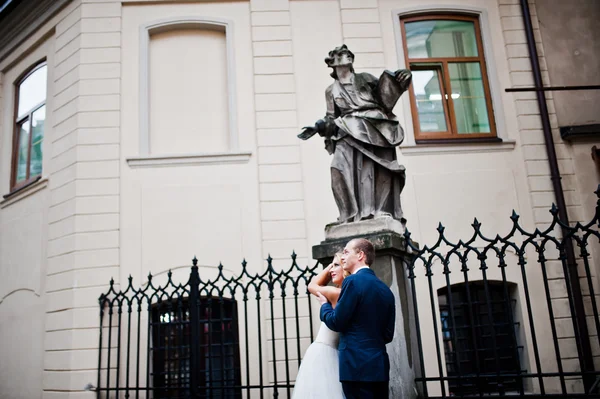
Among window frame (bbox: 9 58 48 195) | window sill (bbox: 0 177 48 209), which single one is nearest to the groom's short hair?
window sill (bbox: 0 177 48 209)

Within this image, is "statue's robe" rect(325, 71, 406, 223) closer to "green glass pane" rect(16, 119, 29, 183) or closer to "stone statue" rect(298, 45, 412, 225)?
"stone statue" rect(298, 45, 412, 225)

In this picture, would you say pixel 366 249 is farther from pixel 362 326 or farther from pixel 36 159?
pixel 36 159

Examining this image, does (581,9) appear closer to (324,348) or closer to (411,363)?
(411,363)

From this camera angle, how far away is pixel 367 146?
5.09 m

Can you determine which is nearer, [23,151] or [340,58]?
[340,58]

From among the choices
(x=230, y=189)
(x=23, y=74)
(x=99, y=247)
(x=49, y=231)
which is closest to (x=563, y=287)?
(x=230, y=189)

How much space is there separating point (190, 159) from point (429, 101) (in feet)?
13.0

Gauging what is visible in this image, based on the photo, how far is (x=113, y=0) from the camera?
948cm

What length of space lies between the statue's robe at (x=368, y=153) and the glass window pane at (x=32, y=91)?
7372mm

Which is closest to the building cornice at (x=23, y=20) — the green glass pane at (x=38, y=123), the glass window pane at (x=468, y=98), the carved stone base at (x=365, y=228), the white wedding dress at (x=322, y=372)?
the green glass pane at (x=38, y=123)

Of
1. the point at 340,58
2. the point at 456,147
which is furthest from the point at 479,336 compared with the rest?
the point at 340,58

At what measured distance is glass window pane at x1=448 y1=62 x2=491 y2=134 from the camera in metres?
9.33

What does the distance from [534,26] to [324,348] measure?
7883 mm

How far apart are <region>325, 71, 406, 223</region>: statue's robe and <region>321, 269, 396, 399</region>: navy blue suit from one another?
1.53 m
